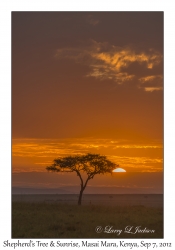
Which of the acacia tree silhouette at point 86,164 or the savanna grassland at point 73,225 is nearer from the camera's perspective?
the savanna grassland at point 73,225

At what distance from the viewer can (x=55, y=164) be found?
4691 centimetres

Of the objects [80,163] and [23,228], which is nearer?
[23,228]

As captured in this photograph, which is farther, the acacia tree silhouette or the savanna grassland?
the acacia tree silhouette

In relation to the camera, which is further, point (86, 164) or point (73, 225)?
point (86, 164)
